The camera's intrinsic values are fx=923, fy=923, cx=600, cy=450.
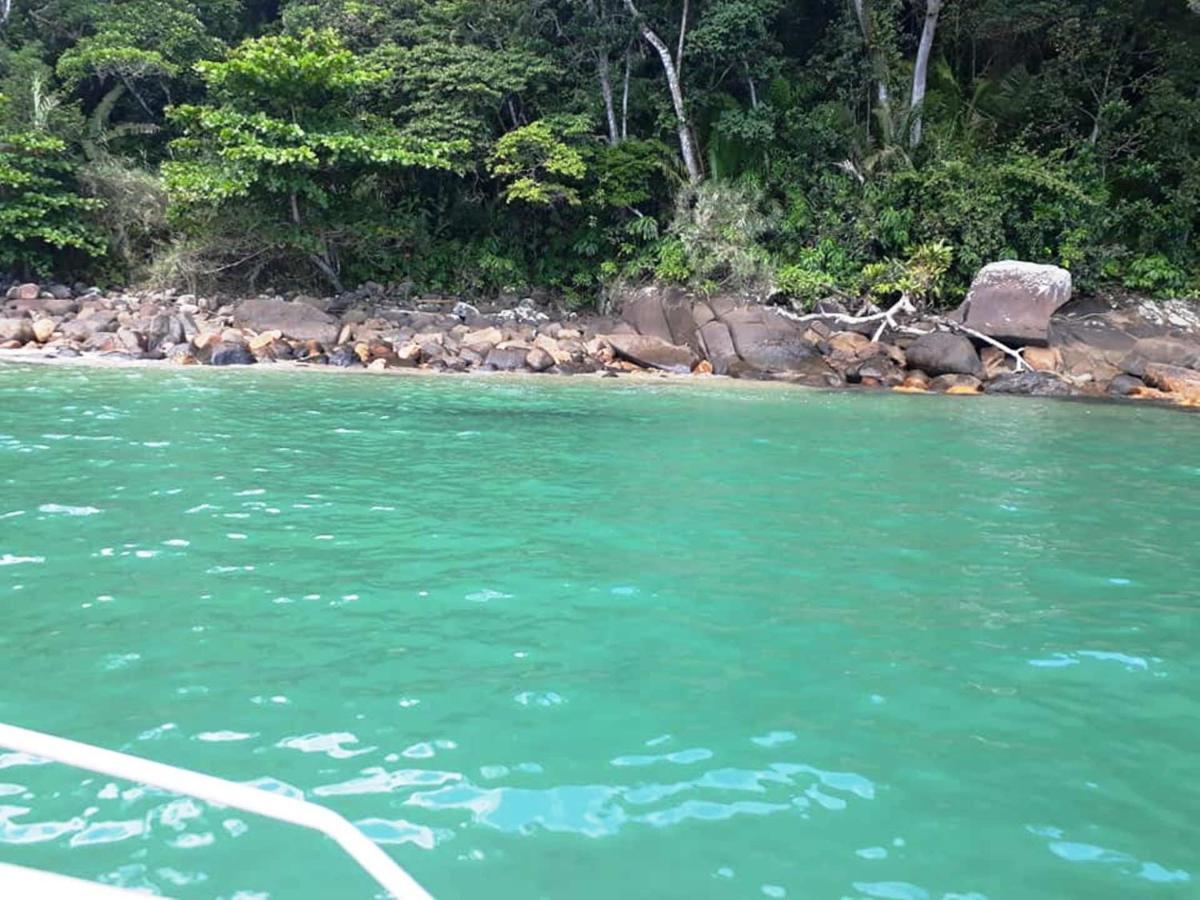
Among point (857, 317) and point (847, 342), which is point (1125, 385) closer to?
point (847, 342)

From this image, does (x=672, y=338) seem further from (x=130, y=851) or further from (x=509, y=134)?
(x=130, y=851)

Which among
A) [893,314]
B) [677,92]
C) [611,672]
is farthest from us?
[677,92]

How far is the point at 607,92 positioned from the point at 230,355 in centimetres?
1143

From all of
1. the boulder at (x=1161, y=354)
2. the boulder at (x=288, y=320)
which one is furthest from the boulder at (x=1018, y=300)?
the boulder at (x=288, y=320)

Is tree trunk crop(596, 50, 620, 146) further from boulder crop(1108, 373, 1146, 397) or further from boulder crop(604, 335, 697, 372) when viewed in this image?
boulder crop(1108, 373, 1146, 397)

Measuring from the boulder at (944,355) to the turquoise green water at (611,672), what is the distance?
8574mm

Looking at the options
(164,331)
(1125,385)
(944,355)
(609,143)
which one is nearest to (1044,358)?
(1125,385)

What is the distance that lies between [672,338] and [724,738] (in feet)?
55.9

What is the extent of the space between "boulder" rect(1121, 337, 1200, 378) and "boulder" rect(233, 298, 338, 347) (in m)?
15.7

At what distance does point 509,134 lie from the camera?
21000 mm

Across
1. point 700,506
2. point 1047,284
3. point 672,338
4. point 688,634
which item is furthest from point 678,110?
point 688,634

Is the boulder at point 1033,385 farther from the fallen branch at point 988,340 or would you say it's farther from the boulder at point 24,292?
the boulder at point 24,292

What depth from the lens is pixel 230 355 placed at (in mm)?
17469

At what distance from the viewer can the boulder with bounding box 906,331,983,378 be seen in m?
17.3
